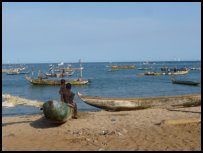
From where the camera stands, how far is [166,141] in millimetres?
6992

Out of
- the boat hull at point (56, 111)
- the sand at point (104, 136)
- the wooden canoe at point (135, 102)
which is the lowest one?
the sand at point (104, 136)

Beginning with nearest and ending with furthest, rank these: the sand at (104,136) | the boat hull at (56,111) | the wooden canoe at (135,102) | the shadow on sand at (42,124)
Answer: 1. the sand at (104,136)
2. the boat hull at (56,111)
3. the shadow on sand at (42,124)
4. the wooden canoe at (135,102)

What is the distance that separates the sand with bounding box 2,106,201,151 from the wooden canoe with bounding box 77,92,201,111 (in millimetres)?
3043

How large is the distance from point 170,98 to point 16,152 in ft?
31.5

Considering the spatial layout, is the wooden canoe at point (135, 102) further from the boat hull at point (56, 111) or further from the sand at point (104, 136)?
the boat hull at point (56, 111)

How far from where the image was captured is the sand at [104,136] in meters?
6.68

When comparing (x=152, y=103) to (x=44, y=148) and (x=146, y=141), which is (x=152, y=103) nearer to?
(x=146, y=141)

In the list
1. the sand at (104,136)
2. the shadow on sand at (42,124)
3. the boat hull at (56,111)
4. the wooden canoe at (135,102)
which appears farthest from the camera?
the wooden canoe at (135,102)

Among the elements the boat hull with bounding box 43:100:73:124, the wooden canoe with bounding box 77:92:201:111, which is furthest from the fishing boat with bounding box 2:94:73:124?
the wooden canoe with bounding box 77:92:201:111

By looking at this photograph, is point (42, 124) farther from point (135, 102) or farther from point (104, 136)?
point (135, 102)

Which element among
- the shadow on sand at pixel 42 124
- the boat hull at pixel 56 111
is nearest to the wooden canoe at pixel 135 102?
the shadow on sand at pixel 42 124

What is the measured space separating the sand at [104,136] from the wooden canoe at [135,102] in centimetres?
304

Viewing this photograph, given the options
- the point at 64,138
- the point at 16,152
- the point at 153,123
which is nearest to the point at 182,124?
the point at 153,123

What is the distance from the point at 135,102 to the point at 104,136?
6006mm
